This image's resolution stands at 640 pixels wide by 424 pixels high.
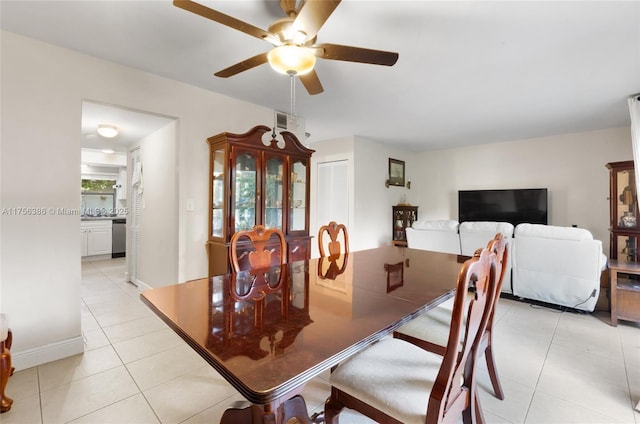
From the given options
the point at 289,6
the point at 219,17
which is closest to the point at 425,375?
the point at 219,17

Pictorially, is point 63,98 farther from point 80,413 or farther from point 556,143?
point 556,143

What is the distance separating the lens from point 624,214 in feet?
10.7

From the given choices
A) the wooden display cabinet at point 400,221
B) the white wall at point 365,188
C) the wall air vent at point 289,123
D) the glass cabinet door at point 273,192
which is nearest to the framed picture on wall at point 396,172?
the white wall at point 365,188

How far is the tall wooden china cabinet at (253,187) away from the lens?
2.78m

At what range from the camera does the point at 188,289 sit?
1.33 meters

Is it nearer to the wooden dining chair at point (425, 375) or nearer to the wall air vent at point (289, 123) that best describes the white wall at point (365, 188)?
the wall air vent at point (289, 123)

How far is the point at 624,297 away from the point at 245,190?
12.4 ft

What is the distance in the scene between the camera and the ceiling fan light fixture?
1520mm

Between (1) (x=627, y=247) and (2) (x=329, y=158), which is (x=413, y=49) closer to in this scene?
(2) (x=329, y=158)

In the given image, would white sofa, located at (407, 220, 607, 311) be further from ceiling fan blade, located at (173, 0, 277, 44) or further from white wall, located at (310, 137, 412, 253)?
ceiling fan blade, located at (173, 0, 277, 44)

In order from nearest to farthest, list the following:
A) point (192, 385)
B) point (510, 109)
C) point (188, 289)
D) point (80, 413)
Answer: point (188, 289)
point (80, 413)
point (192, 385)
point (510, 109)

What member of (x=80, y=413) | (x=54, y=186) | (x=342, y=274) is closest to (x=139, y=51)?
Answer: (x=54, y=186)

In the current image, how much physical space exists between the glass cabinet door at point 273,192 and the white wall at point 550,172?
13.3 feet

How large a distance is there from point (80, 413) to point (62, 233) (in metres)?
1.30
